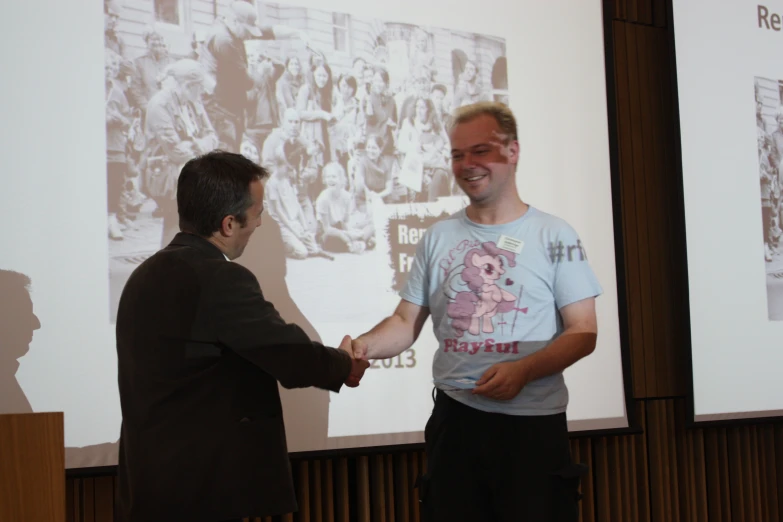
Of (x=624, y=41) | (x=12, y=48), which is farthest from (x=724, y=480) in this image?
(x=12, y=48)

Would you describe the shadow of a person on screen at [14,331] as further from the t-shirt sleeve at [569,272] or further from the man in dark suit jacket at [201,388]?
the t-shirt sleeve at [569,272]

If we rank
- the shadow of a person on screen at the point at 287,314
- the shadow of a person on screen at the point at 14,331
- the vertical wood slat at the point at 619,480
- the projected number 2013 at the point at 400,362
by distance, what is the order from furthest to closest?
the vertical wood slat at the point at 619,480 → the projected number 2013 at the point at 400,362 → the shadow of a person on screen at the point at 287,314 → the shadow of a person on screen at the point at 14,331

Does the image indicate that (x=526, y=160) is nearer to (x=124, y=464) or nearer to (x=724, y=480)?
(x=724, y=480)

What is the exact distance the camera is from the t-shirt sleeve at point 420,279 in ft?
8.48

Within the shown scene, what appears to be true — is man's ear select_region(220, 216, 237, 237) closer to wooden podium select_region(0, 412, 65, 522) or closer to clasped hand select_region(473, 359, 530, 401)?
wooden podium select_region(0, 412, 65, 522)

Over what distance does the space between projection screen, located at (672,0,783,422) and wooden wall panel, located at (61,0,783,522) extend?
0.11m

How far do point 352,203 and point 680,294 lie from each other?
6.31 ft

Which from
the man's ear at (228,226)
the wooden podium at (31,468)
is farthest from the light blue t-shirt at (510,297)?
the wooden podium at (31,468)

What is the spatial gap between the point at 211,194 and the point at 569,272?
1005mm

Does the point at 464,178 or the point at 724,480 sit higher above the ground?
the point at 464,178

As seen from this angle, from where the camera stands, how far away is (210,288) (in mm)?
2082

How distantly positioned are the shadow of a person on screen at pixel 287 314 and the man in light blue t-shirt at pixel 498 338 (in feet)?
2.97

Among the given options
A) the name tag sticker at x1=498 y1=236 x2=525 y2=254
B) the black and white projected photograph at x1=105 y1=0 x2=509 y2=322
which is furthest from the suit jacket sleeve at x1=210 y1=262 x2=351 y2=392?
the black and white projected photograph at x1=105 y1=0 x2=509 y2=322

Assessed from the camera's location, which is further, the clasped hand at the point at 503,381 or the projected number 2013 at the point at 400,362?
the projected number 2013 at the point at 400,362
